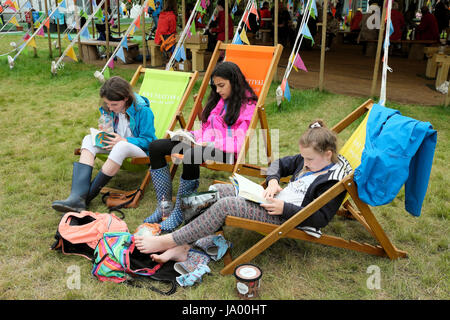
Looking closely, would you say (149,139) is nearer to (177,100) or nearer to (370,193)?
(177,100)

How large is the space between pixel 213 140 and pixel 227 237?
0.86 metres

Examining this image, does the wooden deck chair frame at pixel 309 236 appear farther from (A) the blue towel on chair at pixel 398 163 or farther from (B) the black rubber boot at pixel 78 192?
(B) the black rubber boot at pixel 78 192

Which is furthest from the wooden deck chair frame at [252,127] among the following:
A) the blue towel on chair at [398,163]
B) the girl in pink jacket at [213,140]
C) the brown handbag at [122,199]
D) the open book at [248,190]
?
the blue towel on chair at [398,163]

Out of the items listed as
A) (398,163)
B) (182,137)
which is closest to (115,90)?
(182,137)

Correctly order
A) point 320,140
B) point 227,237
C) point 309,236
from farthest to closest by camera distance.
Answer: point 227,237 → point 309,236 → point 320,140

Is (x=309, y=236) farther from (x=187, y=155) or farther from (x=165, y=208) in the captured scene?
(x=165, y=208)

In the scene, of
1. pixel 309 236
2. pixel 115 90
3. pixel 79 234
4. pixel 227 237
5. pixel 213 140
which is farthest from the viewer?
pixel 213 140

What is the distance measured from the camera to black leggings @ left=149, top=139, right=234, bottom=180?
2.96 meters

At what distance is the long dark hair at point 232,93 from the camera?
3320mm

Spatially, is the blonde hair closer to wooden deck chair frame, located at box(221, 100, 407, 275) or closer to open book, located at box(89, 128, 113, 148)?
wooden deck chair frame, located at box(221, 100, 407, 275)

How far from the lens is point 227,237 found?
294cm

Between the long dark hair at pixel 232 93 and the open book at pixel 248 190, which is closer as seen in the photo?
the open book at pixel 248 190

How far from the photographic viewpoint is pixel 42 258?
2631 millimetres

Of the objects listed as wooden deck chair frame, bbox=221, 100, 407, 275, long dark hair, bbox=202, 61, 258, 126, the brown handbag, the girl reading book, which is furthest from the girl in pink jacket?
wooden deck chair frame, bbox=221, 100, 407, 275
